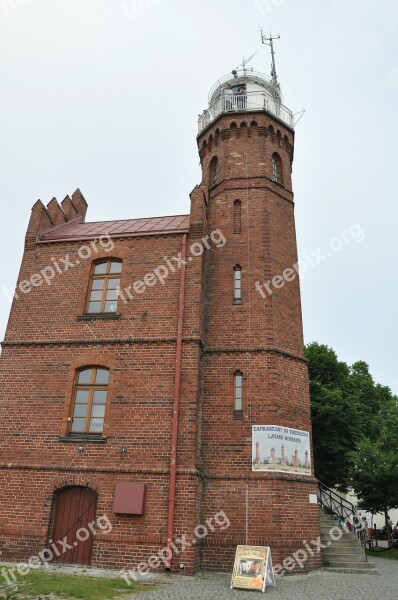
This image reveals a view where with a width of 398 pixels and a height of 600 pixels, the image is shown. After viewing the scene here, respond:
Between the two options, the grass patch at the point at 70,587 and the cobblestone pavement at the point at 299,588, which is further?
the cobblestone pavement at the point at 299,588

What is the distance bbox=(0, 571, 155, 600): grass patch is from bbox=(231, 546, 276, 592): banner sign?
5.59ft

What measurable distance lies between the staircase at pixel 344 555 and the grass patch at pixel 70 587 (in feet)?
16.8

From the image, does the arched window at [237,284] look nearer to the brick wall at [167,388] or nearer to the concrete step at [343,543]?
the brick wall at [167,388]

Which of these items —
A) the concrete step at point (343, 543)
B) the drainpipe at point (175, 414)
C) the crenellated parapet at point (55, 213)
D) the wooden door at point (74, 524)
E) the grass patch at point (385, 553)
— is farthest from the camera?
the grass patch at point (385, 553)

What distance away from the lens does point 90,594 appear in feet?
26.2

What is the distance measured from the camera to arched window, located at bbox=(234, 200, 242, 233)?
14578mm

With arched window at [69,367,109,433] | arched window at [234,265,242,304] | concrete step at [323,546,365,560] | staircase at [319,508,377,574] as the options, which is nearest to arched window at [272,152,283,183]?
arched window at [234,265,242,304]

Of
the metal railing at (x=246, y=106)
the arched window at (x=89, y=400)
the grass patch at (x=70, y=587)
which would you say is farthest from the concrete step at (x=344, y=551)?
the metal railing at (x=246, y=106)

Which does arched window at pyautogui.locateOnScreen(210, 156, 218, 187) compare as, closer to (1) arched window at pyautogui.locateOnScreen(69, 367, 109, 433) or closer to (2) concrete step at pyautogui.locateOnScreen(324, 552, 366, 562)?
(1) arched window at pyautogui.locateOnScreen(69, 367, 109, 433)

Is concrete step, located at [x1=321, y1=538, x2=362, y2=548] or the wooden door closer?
the wooden door

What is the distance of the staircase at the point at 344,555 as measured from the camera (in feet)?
37.5

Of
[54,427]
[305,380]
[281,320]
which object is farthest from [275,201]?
[54,427]

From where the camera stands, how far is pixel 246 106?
17.1m

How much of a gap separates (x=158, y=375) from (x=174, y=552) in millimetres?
3962
